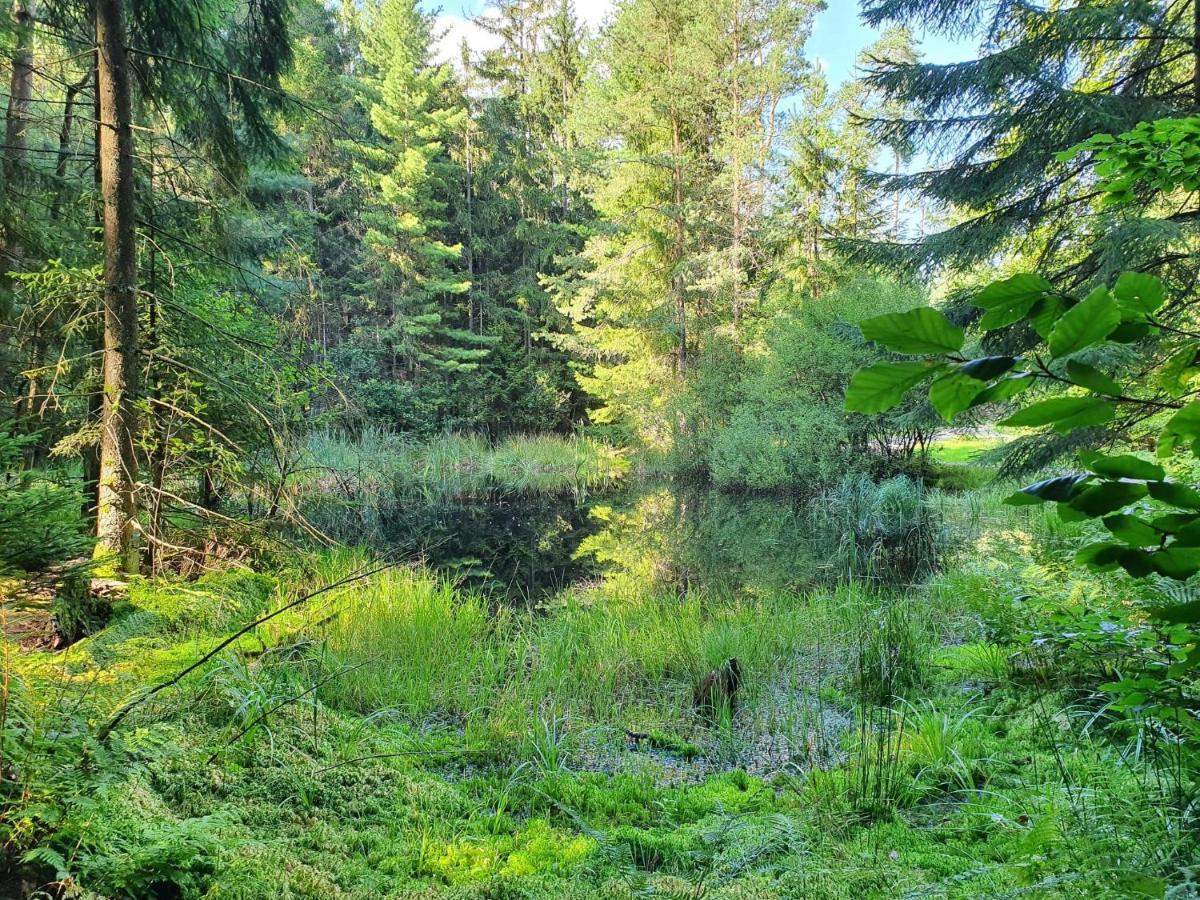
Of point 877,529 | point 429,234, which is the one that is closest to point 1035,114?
point 877,529

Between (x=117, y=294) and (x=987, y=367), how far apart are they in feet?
14.4

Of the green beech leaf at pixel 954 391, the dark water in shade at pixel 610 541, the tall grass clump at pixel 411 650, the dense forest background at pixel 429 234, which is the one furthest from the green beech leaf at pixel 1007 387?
the dark water in shade at pixel 610 541

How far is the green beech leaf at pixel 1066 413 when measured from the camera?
572 mm

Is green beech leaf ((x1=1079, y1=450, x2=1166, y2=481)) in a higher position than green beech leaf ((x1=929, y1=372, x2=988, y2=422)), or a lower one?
lower

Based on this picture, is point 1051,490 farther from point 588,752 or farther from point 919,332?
point 588,752

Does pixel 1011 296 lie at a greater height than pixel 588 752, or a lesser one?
greater

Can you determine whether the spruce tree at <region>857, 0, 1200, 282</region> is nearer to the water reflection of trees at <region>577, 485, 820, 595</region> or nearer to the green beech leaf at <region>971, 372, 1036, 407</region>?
the water reflection of trees at <region>577, 485, 820, 595</region>

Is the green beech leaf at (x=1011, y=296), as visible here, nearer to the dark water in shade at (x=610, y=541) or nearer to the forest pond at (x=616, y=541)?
the dark water in shade at (x=610, y=541)

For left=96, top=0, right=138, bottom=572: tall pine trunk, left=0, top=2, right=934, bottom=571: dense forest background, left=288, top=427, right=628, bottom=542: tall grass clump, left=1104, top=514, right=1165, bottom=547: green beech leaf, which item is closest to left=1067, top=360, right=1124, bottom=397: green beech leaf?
left=1104, top=514, right=1165, bottom=547: green beech leaf

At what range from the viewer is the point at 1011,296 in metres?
0.64

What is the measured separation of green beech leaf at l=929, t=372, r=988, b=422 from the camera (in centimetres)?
62

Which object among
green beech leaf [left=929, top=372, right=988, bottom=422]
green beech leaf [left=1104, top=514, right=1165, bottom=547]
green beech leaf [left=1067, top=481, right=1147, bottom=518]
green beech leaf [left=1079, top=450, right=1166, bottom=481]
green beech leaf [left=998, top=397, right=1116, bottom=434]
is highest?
green beech leaf [left=929, top=372, right=988, bottom=422]

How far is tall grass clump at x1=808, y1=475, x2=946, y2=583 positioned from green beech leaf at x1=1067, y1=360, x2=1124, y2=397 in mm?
6391

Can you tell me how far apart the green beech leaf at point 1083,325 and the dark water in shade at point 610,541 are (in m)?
5.40
